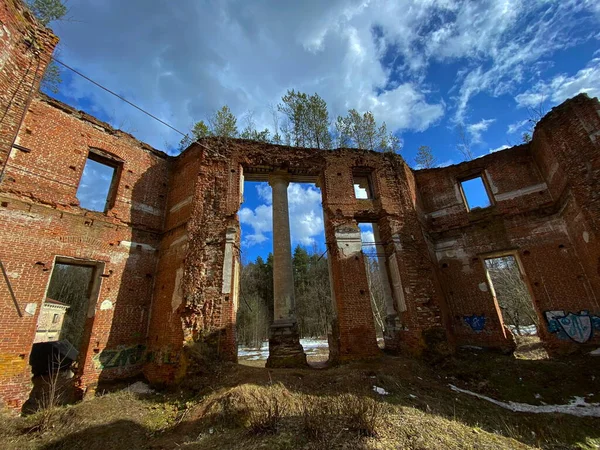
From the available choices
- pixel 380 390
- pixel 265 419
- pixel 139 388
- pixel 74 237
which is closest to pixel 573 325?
pixel 380 390

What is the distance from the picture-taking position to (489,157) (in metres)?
13.3

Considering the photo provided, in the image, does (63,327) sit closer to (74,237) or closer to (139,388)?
(74,237)

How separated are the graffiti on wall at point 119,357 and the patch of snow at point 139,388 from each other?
0.76 meters

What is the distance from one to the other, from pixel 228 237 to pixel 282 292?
2.77m

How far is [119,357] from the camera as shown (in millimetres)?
8812

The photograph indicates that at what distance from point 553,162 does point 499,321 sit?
6549mm

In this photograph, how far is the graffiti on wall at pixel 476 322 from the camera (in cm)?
1150

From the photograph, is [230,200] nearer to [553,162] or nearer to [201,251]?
[201,251]

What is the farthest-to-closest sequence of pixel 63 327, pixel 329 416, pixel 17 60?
pixel 63 327
pixel 17 60
pixel 329 416

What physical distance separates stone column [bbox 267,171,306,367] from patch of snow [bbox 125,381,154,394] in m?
3.55

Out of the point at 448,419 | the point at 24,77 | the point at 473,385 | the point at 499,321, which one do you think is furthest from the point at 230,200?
the point at 499,321

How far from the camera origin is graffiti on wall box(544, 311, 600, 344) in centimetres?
973

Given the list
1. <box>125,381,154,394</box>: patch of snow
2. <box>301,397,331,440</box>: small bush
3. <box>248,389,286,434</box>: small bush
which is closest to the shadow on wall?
<box>125,381,154,394</box>: patch of snow

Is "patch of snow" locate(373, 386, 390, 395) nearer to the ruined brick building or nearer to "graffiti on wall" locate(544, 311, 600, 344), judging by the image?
the ruined brick building
